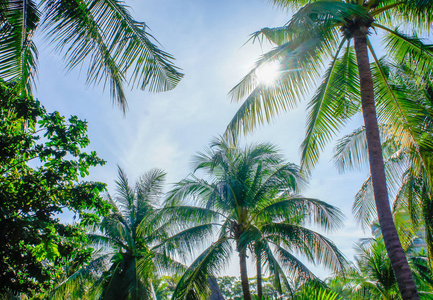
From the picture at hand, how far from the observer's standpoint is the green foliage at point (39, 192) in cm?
478

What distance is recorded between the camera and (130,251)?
1449cm

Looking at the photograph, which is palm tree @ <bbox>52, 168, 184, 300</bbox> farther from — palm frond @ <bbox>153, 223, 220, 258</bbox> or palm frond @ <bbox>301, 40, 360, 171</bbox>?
palm frond @ <bbox>301, 40, 360, 171</bbox>

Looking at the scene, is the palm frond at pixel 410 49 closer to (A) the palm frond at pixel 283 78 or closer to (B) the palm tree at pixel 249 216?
(A) the palm frond at pixel 283 78

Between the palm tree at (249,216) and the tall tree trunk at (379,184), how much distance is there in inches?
185

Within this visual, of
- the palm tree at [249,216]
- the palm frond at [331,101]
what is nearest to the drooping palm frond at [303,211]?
the palm tree at [249,216]

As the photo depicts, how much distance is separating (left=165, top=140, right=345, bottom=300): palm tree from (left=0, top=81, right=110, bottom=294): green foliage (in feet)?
15.6

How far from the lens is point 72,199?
5.50 meters

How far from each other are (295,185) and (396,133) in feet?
15.1

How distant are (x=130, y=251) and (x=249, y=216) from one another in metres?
6.12

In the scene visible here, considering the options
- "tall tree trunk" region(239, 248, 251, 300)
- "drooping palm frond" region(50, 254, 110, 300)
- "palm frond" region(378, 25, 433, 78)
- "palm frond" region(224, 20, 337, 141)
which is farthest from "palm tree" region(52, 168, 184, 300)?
"palm frond" region(378, 25, 433, 78)

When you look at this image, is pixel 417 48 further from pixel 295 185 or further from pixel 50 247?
pixel 50 247

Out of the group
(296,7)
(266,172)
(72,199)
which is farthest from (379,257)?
(72,199)

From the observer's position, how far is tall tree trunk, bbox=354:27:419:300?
4.54 meters

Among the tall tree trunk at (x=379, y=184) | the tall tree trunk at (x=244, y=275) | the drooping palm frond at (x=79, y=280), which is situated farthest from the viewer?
the drooping palm frond at (x=79, y=280)
